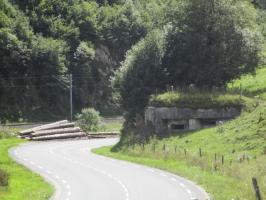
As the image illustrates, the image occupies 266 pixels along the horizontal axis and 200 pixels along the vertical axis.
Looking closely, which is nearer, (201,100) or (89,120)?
(201,100)

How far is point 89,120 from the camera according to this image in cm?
8694

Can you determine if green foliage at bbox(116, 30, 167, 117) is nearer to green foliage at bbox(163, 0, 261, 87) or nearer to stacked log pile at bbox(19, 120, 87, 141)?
green foliage at bbox(163, 0, 261, 87)

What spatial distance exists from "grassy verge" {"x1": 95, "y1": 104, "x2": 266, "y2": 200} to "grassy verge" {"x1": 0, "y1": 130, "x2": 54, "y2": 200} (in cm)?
844

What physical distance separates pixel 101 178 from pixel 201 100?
21.2 meters

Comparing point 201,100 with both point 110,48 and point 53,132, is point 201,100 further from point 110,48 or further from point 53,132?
point 110,48

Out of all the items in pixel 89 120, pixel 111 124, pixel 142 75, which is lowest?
pixel 111 124

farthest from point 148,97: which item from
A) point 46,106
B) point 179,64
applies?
point 46,106

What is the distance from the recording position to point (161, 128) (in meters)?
59.1

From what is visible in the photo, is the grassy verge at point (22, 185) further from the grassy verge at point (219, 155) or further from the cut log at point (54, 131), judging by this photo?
the cut log at point (54, 131)

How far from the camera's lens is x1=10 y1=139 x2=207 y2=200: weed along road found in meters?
32.4

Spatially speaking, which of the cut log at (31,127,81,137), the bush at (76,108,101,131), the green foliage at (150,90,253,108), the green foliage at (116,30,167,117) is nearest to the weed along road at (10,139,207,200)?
the green foliage at (116,30,167,117)

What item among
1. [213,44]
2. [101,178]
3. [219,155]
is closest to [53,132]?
[213,44]

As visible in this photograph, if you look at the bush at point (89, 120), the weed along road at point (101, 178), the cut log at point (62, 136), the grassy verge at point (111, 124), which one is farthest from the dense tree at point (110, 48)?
the weed along road at point (101, 178)

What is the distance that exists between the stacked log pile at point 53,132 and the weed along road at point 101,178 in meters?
18.1
